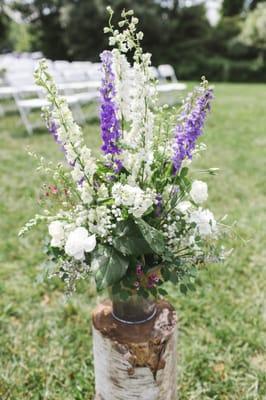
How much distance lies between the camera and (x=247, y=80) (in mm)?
18984

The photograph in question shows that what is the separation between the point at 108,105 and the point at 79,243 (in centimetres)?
41

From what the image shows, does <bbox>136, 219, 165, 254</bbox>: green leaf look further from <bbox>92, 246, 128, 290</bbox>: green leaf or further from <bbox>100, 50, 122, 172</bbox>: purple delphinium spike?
<bbox>100, 50, 122, 172</bbox>: purple delphinium spike

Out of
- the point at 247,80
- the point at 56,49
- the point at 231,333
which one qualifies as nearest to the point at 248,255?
the point at 231,333

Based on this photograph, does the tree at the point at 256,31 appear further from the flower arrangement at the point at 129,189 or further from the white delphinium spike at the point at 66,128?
the white delphinium spike at the point at 66,128

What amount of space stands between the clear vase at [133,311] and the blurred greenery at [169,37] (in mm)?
18956

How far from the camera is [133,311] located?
1520mm

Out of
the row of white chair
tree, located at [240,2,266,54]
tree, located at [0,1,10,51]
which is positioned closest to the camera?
the row of white chair

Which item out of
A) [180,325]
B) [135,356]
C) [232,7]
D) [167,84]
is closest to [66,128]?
[135,356]

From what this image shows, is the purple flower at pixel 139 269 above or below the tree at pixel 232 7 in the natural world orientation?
below

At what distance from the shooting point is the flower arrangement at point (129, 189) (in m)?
1.19

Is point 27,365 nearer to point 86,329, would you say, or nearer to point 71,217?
point 86,329

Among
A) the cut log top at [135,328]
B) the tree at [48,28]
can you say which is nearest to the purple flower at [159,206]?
the cut log top at [135,328]

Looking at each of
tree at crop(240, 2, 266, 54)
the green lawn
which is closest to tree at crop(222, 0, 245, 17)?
tree at crop(240, 2, 266, 54)

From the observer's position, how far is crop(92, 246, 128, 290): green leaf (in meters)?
1.19
